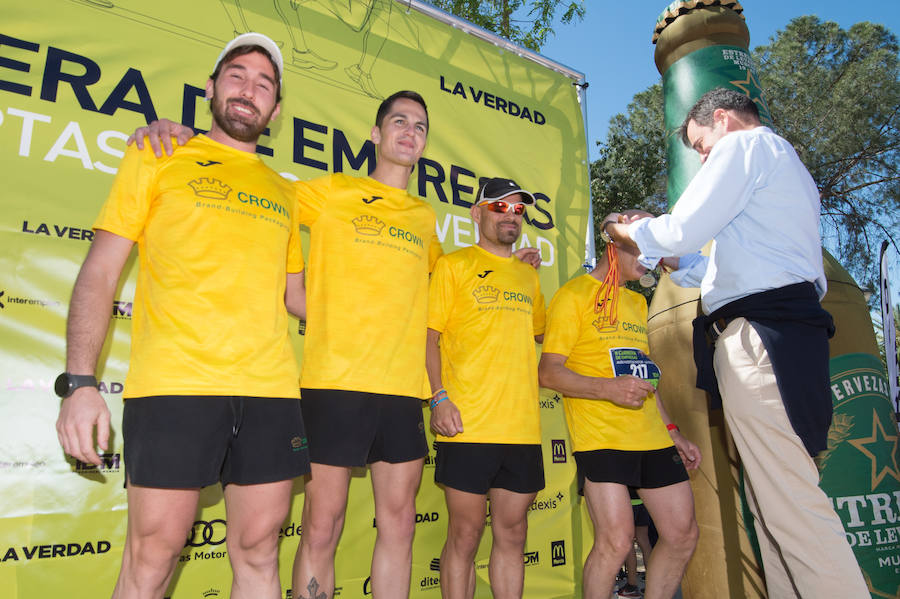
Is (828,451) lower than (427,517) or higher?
higher

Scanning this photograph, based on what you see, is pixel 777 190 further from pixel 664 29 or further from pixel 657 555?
pixel 664 29

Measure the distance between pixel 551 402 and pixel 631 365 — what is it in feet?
3.30

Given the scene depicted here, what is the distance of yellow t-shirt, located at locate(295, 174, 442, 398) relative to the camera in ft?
6.72

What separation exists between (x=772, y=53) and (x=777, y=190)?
15.8 m

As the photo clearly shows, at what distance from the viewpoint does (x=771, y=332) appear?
6.29ft

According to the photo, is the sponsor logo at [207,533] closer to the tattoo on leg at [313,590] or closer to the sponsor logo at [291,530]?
the sponsor logo at [291,530]

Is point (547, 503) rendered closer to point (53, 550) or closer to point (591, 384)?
point (591, 384)

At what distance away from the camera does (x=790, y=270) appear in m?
1.99

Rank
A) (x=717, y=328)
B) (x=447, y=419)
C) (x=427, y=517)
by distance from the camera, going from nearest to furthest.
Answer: (x=717, y=328), (x=447, y=419), (x=427, y=517)

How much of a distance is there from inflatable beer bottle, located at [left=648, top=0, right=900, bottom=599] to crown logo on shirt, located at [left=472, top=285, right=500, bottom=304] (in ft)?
4.26

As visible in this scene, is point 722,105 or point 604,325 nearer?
point 722,105

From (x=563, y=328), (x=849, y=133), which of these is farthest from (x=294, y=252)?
(x=849, y=133)

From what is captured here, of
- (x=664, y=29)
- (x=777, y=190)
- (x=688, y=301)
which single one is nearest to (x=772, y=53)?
(x=664, y=29)

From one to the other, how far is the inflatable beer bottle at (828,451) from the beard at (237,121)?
2.54m
